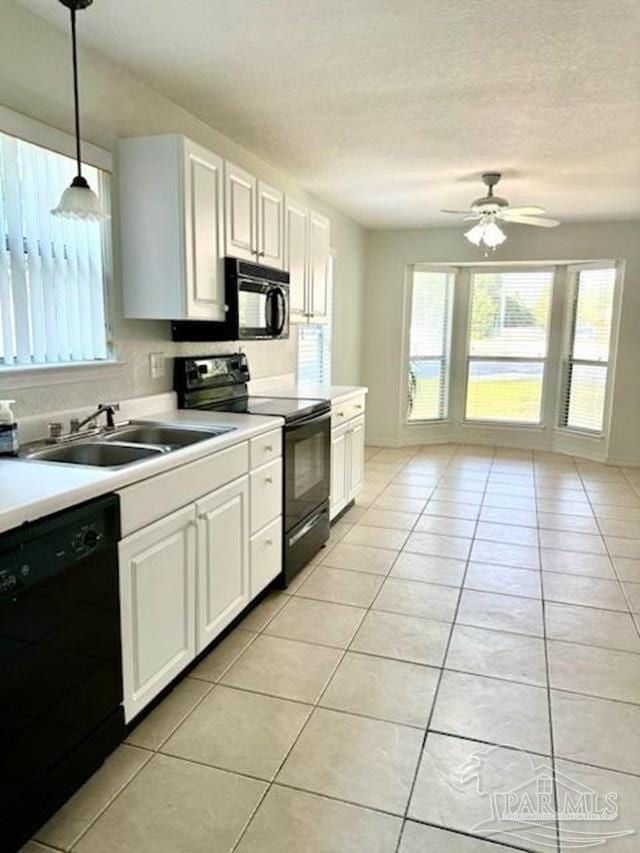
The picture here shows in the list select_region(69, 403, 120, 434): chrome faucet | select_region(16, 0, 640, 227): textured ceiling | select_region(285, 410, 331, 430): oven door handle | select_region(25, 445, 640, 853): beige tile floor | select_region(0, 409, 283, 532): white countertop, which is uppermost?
select_region(16, 0, 640, 227): textured ceiling

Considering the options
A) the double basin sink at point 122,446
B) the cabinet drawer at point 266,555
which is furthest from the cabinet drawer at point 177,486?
the cabinet drawer at point 266,555

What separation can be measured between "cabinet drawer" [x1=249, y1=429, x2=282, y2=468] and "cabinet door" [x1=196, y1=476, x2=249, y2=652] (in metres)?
0.13

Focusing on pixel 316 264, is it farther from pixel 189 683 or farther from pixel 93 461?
pixel 189 683

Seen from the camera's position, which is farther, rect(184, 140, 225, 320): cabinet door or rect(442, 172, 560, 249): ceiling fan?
rect(442, 172, 560, 249): ceiling fan

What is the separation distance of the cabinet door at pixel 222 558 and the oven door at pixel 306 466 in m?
0.49

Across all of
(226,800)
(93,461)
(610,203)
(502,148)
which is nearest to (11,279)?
(93,461)

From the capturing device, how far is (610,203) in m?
4.97

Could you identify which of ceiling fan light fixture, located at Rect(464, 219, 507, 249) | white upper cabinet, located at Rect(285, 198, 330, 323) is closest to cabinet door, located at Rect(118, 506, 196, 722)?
white upper cabinet, located at Rect(285, 198, 330, 323)

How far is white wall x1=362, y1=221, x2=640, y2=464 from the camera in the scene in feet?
19.1

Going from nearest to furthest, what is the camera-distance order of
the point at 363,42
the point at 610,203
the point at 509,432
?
1. the point at 363,42
2. the point at 610,203
3. the point at 509,432

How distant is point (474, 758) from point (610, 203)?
15.3 feet

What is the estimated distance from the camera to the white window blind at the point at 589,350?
6.03m

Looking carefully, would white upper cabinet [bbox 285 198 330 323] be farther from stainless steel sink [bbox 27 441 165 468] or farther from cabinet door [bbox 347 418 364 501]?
stainless steel sink [bbox 27 441 165 468]

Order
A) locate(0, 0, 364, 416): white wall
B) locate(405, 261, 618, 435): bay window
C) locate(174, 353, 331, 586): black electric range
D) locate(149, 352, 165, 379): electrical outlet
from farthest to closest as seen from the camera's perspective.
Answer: locate(405, 261, 618, 435): bay window, locate(174, 353, 331, 586): black electric range, locate(149, 352, 165, 379): electrical outlet, locate(0, 0, 364, 416): white wall
